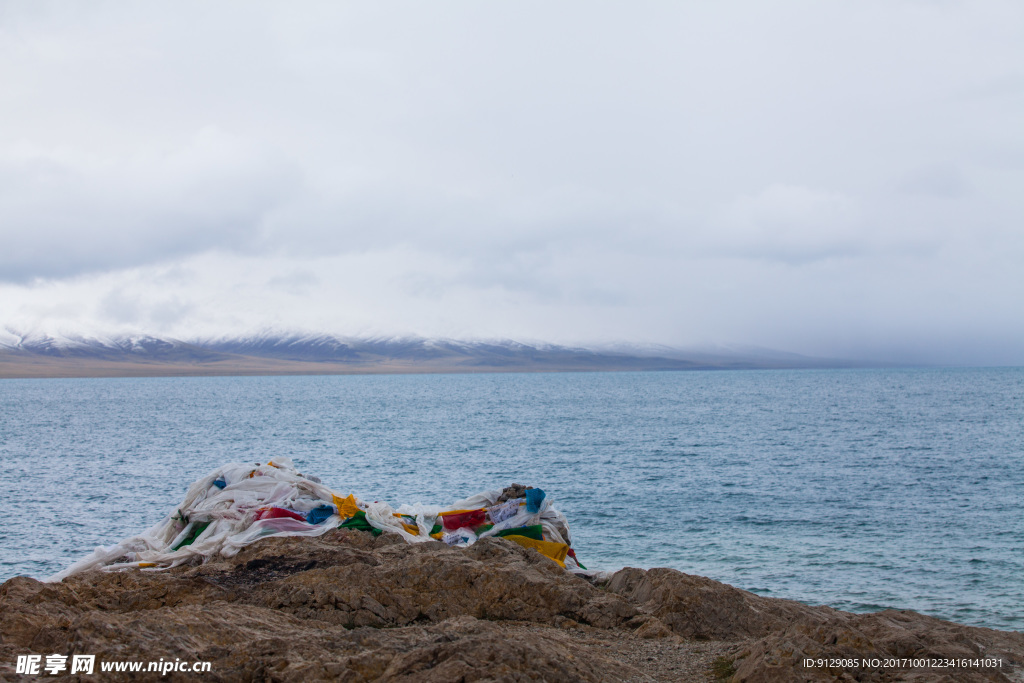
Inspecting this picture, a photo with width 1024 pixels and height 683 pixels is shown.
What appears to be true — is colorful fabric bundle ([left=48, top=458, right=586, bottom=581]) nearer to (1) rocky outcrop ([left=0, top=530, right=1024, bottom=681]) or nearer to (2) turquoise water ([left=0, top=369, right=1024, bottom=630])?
(1) rocky outcrop ([left=0, top=530, right=1024, bottom=681])

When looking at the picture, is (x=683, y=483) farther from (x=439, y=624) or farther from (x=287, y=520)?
(x=439, y=624)

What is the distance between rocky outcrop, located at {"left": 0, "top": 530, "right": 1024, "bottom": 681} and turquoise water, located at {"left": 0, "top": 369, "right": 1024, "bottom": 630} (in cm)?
753

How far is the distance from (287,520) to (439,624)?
510 cm

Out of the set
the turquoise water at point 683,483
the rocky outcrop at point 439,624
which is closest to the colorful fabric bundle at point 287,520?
the rocky outcrop at point 439,624

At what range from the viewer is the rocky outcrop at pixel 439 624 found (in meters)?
4.99

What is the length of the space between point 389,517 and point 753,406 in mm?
78717

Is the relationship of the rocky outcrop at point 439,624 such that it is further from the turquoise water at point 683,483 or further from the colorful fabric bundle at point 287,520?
the turquoise water at point 683,483

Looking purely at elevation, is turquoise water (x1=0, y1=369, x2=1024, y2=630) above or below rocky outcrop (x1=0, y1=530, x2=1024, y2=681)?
below

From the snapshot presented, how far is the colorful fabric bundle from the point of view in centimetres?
1022

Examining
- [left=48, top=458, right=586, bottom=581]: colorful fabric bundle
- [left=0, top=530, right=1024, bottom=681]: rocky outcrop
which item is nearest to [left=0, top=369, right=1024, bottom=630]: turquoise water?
[left=48, top=458, right=586, bottom=581]: colorful fabric bundle

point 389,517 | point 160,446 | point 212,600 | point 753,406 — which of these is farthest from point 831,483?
point 753,406

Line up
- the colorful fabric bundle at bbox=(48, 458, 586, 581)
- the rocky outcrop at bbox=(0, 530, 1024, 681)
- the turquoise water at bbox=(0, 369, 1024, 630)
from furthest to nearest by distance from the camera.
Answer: the turquoise water at bbox=(0, 369, 1024, 630) → the colorful fabric bundle at bbox=(48, 458, 586, 581) → the rocky outcrop at bbox=(0, 530, 1024, 681)

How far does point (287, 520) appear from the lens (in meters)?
11.0

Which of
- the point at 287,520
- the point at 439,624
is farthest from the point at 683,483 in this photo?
the point at 439,624
